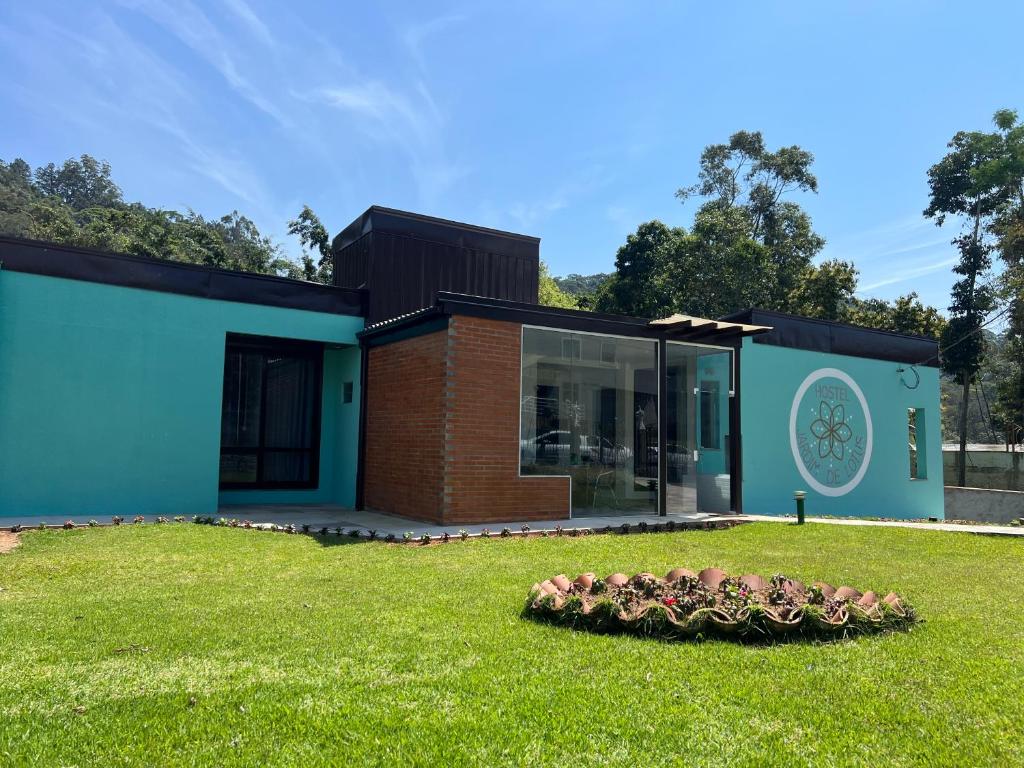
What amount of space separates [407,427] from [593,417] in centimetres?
298

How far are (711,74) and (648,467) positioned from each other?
24.0 ft

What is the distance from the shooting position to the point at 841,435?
15.6 meters

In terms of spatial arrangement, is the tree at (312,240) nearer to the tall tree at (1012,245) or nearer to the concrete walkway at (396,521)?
the concrete walkway at (396,521)

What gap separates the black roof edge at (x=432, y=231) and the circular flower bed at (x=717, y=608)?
33.0 ft

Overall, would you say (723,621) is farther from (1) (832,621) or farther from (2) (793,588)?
(2) (793,588)

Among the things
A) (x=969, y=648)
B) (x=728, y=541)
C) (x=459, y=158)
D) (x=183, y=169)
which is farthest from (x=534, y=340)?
(x=183, y=169)

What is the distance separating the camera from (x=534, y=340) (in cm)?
1083

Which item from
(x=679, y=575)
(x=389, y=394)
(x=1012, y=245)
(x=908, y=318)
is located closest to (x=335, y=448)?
(x=389, y=394)

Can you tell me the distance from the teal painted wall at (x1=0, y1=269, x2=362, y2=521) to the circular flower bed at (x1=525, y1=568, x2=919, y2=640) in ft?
27.2

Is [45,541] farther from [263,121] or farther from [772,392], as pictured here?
[263,121]

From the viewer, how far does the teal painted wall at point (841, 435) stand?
14.2 metres

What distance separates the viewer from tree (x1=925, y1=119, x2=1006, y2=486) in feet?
100.0

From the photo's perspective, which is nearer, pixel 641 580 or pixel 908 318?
pixel 641 580

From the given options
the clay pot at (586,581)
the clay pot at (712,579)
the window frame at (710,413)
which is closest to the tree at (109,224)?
the window frame at (710,413)
